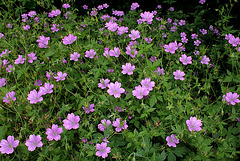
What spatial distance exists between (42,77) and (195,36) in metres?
2.32

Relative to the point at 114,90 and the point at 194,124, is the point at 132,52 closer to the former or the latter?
the point at 114,90

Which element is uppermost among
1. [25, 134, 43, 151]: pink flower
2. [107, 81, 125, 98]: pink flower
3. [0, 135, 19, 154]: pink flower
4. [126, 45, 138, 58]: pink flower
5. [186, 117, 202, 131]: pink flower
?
[126, 45, 138, 58]: pink flower

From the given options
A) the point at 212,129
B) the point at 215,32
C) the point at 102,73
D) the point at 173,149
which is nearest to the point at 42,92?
the point at 102,73

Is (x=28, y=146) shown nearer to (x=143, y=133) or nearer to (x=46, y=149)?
(x=46, y=149)

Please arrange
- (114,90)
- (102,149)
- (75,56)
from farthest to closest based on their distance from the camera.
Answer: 1. (75,56)
2. (114,90)
3. (102,149)

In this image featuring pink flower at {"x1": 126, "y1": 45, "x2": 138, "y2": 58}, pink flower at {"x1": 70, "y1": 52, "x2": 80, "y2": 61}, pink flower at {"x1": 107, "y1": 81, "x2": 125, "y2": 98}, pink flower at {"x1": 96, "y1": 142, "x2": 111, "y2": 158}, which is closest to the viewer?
pink flower at {"x1": 96, "y1": 142, "x2": 111, "y2": 158}

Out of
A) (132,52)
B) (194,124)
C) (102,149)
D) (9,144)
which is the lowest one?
(9,144)

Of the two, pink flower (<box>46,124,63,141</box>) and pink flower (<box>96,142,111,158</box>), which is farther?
pink flower (<box>46,124,63,141</box>)

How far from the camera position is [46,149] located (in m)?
1.61

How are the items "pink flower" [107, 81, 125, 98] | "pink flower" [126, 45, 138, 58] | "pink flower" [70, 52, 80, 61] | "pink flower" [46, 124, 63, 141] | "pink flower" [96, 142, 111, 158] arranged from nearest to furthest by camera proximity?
"pink flower" [96, 142, 111, 158] → "pink flower" [46, 124, 63, 141] → "pink flower" [107, 81, 125, 98] → "pink flower" [126, 45, 138, 58] → "pink flower" [70, 52, 80, 61]

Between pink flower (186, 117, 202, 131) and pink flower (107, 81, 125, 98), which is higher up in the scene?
pink flower (107, 81, 125, 98)

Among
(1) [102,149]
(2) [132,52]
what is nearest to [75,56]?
(2) [132,52]

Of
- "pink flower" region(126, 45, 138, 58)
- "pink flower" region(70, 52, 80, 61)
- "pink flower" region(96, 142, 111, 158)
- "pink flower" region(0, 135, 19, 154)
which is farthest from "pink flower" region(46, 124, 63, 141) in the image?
"pink flower" region(126, 45, 138, 58)

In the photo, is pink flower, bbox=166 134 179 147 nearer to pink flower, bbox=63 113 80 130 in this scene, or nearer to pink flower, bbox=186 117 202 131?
pink flower, bbox=186 117 202 131
